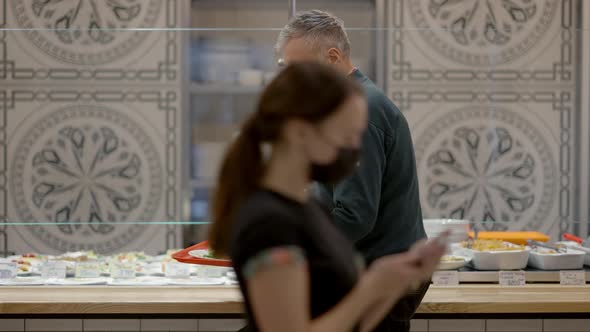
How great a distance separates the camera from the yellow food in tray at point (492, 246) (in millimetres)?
3139

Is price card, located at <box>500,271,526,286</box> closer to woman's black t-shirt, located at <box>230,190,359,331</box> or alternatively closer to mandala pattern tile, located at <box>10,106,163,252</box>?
mandala pattern tile, located at <box>10,106,163,252</box>

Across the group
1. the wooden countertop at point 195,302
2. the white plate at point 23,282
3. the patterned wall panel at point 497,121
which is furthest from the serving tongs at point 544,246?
the white plate at point 23,282

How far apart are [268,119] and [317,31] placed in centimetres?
111

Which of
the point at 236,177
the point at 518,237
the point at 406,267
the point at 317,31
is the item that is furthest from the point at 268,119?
the point at 518,237

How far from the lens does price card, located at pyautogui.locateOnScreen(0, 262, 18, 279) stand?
3.11 metres

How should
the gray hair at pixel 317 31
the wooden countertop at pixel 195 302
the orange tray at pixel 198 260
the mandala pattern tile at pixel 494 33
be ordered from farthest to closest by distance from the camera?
1. the mandala pattern tile at pixel 494 33
2. the wooden countertop at pixel 195 302
3. the orange tray at pixel 198 260
4. the gray hair at pixel 317 31

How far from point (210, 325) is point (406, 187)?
95 cm

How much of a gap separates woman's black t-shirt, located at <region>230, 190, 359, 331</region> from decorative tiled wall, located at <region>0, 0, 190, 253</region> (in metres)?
1.96

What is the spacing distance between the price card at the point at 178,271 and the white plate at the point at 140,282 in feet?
0.14

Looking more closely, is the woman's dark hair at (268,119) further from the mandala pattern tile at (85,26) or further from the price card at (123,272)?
the mandala pattern tile at (85,26)

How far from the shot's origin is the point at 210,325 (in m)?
2.90

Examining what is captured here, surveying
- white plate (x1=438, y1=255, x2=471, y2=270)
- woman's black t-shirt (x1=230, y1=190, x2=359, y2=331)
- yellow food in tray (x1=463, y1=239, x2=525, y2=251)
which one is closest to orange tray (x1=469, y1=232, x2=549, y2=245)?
yellow food in tray (x1=463, y1=239, x2=525, y2=251)

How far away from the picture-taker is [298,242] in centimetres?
130

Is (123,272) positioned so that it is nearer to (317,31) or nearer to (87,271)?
(87,271)
